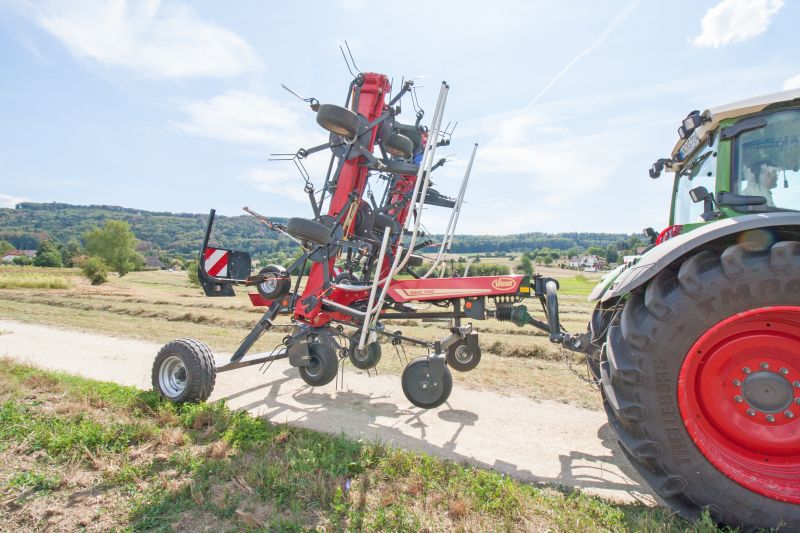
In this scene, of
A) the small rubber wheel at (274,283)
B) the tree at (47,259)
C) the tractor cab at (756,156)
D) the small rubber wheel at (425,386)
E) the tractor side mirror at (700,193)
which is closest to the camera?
the tractor cab at (756,156)

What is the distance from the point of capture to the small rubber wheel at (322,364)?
585cm

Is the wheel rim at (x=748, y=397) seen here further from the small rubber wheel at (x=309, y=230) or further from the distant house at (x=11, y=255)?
the distant house at (x=11, y=255)

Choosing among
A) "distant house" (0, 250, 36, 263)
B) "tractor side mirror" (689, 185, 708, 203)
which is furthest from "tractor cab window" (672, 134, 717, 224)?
"distant house" (0, 250, 36, 263)

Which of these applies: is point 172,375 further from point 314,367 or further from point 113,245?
point 113,245

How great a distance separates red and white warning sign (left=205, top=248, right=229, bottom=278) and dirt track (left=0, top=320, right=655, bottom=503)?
1690mm

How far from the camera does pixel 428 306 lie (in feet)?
19.0

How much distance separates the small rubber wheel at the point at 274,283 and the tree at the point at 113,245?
55086 mm

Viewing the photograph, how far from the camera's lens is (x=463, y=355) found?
22.1 feet

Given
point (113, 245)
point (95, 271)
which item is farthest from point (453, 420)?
point (113, 245)

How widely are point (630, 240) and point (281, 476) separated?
4.74 metres

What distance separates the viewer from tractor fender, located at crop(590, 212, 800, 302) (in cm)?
286

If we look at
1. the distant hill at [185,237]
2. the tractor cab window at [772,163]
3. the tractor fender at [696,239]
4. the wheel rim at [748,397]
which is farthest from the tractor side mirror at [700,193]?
the distant hill at [185,237]

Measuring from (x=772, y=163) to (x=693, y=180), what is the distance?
96 centimetres

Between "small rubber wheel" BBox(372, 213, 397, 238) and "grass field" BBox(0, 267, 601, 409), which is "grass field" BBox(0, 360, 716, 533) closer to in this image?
"grass field" BBox(0, 267, 601, 409)
